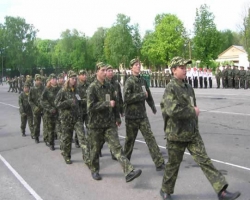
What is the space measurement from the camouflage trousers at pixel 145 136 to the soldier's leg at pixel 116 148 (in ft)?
1.97

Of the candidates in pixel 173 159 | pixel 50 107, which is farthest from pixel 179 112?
pixel 50 107

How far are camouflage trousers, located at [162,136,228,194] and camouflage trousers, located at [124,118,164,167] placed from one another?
1.54 m

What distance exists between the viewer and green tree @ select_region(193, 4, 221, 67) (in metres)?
40.1

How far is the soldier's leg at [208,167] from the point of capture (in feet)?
15.4

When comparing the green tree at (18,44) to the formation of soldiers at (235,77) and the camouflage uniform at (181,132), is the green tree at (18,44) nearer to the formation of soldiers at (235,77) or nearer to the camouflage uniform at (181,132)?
the formation of soldiers at (235,77)

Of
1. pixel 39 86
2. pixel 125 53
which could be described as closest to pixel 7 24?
pixel 125 53

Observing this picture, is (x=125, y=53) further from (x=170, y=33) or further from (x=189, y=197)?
(x=189, y=197)

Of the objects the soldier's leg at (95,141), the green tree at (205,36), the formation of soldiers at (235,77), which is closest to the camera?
the soldier's leg at (95,141)

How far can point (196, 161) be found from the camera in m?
4.87

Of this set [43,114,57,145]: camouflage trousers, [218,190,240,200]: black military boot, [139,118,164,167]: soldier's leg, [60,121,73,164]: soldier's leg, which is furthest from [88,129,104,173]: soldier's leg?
[43,114,57,145]: camouflage trousers

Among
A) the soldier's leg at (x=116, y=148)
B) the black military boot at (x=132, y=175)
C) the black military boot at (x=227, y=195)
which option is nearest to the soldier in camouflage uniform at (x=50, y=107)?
the soldier's leg at (x=116, y=148)

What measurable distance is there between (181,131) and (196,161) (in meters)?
0.46

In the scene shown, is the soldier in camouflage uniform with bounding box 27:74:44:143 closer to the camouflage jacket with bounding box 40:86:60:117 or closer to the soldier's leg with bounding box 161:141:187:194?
the camouflage jacket with bounding box 40:86:60:117

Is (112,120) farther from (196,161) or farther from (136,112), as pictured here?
(196,161)
